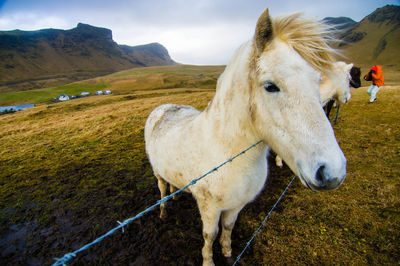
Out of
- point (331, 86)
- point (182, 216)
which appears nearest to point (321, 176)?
point (182, 216)

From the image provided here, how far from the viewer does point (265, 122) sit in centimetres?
143

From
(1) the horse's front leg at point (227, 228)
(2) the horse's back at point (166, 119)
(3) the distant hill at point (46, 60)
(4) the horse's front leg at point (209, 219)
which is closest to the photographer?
(4) the horse's front leg at point (209, 219)

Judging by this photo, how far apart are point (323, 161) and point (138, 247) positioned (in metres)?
3.63

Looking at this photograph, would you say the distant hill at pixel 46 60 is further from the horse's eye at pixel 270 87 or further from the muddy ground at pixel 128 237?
the horse's eye at pixel 270 87

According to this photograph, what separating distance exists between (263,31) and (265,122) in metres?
0.70

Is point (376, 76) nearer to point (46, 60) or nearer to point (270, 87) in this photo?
point (270, 87)

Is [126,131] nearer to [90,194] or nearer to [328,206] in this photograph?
[90,194]

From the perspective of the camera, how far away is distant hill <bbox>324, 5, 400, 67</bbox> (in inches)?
2970

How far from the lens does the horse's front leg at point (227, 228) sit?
255 cm

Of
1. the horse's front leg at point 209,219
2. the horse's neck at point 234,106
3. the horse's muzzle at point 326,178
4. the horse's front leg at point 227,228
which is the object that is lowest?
the horse's front leg at point 227,228

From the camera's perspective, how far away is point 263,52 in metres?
1.37

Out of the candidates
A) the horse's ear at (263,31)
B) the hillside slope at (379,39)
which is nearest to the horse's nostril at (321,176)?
the horse's ear at (263,31)

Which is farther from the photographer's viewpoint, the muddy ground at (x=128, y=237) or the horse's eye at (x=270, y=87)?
the muddy ground at (x=128, y=237)

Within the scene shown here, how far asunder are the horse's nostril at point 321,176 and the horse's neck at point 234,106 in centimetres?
64
